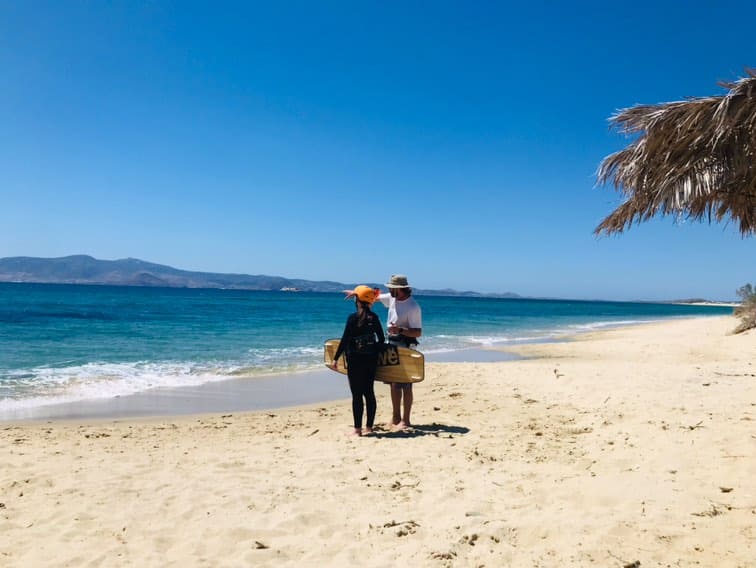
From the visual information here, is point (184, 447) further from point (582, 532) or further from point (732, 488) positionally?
point (732, 488)

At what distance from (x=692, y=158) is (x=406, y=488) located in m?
3.35

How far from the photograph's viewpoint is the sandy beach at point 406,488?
317cm

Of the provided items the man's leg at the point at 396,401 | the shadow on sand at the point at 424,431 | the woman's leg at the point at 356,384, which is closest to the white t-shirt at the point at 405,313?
the woman's leg at the point at 356,384

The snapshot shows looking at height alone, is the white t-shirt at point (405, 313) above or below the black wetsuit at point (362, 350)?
above

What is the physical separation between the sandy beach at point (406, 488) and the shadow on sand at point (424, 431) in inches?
→ 2.2

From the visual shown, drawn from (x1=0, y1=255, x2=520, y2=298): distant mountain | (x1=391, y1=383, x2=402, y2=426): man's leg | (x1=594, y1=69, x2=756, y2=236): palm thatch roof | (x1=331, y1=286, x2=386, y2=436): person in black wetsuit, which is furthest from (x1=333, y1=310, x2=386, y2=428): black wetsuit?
(x1=0, y1=255, x2=520, y2=298): distant mountain

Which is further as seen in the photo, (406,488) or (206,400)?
(206,400)

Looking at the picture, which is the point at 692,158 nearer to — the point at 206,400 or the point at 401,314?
the point at 401,314

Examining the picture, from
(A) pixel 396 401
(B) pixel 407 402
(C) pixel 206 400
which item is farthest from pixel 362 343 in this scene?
(C) pixel 206 400

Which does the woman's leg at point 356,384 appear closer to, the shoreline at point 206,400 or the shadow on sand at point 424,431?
the shadow on sand at point 424,431

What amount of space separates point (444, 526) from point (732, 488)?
2130 millimetres

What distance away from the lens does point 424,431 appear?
6305 millimetres

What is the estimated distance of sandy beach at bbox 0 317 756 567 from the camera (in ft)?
10.4

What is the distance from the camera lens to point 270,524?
3623 mm
